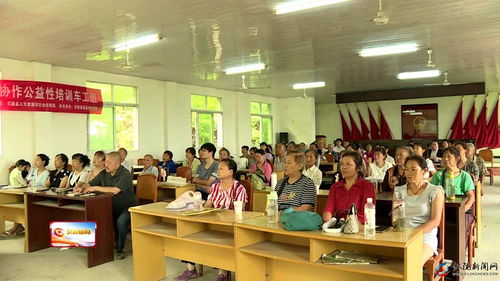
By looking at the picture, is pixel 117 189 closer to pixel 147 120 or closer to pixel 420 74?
pixel 147 120

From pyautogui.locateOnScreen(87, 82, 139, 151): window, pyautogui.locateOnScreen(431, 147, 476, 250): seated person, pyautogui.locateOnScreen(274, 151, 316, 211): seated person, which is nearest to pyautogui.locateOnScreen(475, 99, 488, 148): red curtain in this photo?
pyautogui.locateOnScreen(431, 147, 476, 250): seated person

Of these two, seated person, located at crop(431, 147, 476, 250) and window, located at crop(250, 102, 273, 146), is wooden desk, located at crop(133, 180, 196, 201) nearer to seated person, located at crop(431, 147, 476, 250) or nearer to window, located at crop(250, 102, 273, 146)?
seated person, located at crop(431, 147, 476, 250)

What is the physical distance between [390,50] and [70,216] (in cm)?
591

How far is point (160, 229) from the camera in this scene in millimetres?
3613

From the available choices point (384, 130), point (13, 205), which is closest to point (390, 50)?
point (13, 205)

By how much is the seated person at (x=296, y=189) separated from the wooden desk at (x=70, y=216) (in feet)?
7.07

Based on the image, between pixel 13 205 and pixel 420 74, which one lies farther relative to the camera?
pixel 420 74

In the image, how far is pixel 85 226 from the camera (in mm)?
4281

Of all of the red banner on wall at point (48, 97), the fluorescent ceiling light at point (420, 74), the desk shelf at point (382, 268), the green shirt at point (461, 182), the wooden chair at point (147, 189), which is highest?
the fluorescent ceiling light at point (420, 74)

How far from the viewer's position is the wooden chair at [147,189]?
205 inches

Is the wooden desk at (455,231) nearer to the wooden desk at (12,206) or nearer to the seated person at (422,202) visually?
the seated person at (422,202)

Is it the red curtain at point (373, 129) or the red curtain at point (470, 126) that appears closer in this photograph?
the red curtain at point (470, 126)

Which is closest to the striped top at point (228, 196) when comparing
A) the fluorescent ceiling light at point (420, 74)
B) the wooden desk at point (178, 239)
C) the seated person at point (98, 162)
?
the wooden desk at point (178, 239)

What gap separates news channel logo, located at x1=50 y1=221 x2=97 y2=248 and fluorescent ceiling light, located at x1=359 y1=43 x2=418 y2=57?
547 cm
